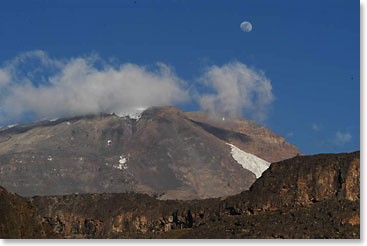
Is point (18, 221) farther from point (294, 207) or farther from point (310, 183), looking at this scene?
point (310, 183)

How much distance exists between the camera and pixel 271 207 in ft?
548

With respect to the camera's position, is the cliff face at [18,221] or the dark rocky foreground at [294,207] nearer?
the cliff face at [18,221]

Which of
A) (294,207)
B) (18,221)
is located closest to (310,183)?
(294,207)

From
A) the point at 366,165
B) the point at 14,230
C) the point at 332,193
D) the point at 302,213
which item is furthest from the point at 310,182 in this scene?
the point at 366,165

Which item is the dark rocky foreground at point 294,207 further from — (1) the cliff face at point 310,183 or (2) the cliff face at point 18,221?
(2) the cliff face at point 18,221

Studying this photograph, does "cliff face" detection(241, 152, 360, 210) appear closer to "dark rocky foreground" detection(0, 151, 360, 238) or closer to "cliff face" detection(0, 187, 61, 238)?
"dark rocky foreground" detection(0, 151, 360, 238)

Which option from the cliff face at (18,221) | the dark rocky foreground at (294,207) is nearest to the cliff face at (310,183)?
the dark rocky foreground at (294,207)

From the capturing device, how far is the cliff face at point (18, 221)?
104812mm

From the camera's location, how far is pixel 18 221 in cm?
11294

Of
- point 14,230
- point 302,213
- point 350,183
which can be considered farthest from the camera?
point 350,183

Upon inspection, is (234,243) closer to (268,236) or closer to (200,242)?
(200,242)

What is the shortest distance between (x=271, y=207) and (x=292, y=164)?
17.5 meters

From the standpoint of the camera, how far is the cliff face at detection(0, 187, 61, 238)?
4126 inches

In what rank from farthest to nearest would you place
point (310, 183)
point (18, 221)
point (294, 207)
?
point (310, 183)
point (294, 207)
point (18, 221)
